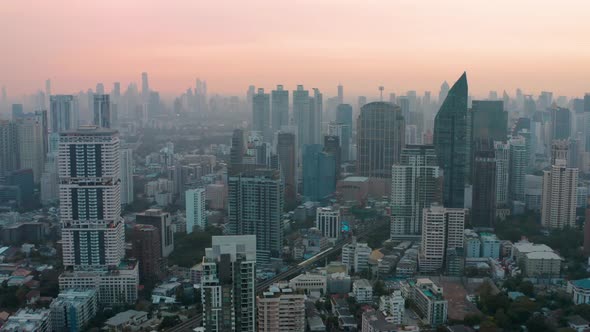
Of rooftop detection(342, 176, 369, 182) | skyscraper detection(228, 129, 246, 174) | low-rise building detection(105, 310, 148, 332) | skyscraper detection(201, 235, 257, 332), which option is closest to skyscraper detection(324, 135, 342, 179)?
rooftop detection(342, 176, 369, 182)

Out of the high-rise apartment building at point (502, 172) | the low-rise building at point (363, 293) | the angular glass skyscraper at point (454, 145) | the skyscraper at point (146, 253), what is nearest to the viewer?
the low-rise building at point (363, 293)

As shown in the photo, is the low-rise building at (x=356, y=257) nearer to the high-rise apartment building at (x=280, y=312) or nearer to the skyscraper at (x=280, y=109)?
the high-rise apartment building at (x=280, y=312)

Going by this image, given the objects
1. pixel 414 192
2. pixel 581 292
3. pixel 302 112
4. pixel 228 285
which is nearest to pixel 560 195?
pixel 414 192

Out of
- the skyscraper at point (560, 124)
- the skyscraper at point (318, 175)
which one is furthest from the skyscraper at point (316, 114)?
the skyscraper at point (560, 124)

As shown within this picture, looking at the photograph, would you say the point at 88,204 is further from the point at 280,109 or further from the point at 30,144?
the point at 280,109

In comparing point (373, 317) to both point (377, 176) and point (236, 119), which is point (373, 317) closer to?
point (377, 176)

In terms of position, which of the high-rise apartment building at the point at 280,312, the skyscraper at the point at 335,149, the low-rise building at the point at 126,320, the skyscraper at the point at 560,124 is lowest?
the low-rise building at the point at 126,320
